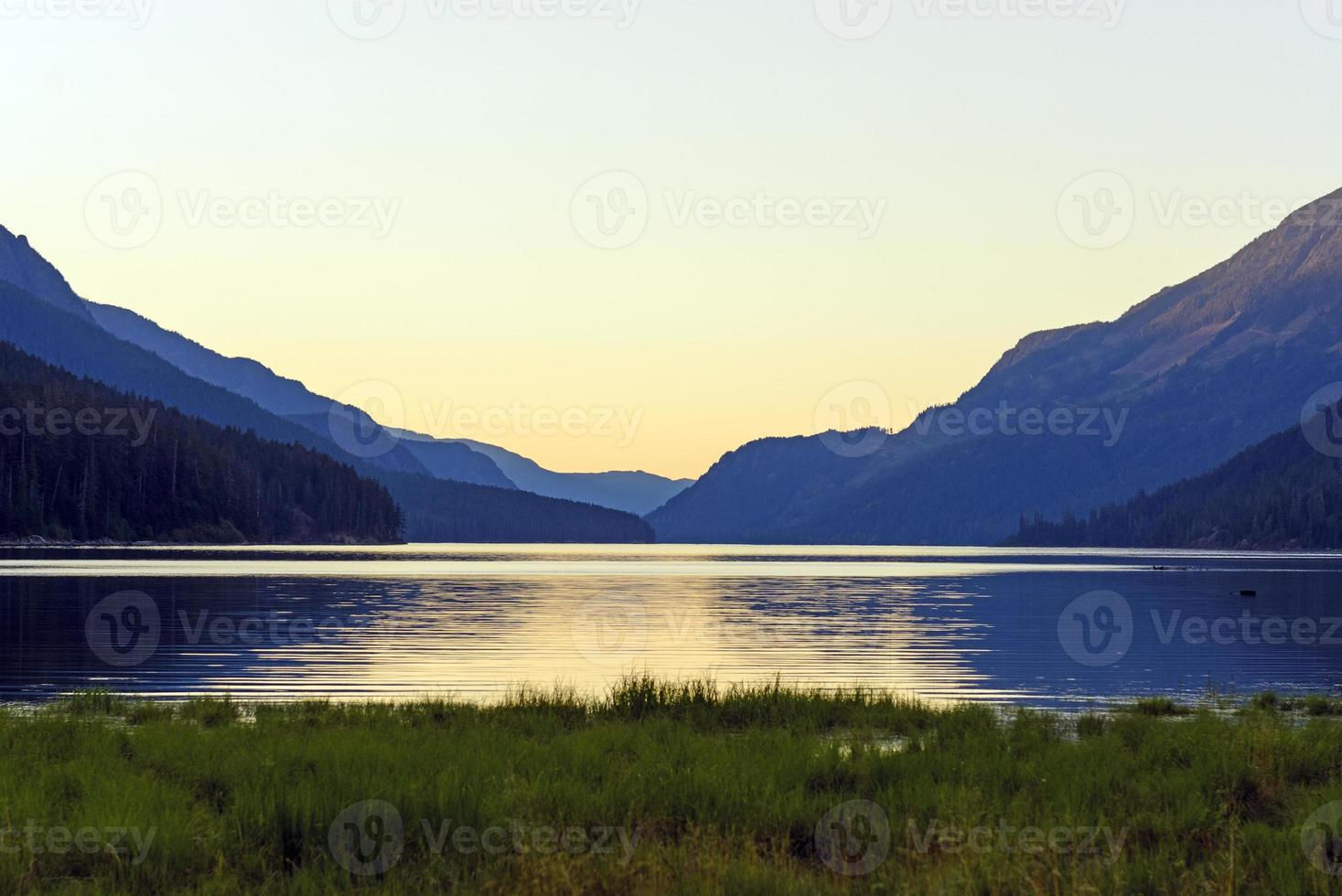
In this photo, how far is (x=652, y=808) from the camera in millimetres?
18828

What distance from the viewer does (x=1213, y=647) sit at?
60844mm

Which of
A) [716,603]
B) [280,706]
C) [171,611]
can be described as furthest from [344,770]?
[716,603]

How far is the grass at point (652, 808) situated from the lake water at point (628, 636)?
43.7ft

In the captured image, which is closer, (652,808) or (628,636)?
(652,808)

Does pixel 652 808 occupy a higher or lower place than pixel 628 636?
lower

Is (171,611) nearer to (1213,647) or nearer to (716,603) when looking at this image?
(716,603)

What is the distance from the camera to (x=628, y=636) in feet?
209

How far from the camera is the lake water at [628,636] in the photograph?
142 feet

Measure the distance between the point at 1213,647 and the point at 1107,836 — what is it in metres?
47.7

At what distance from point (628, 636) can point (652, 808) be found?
4509 cm

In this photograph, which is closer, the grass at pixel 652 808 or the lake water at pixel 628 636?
the grass at pixel 652 808

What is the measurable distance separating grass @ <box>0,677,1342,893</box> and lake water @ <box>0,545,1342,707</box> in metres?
13.3

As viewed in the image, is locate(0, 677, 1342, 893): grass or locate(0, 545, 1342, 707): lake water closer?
locate(0, 677, 1342, 893): grass

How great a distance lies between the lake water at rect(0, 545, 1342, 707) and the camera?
43.3m
